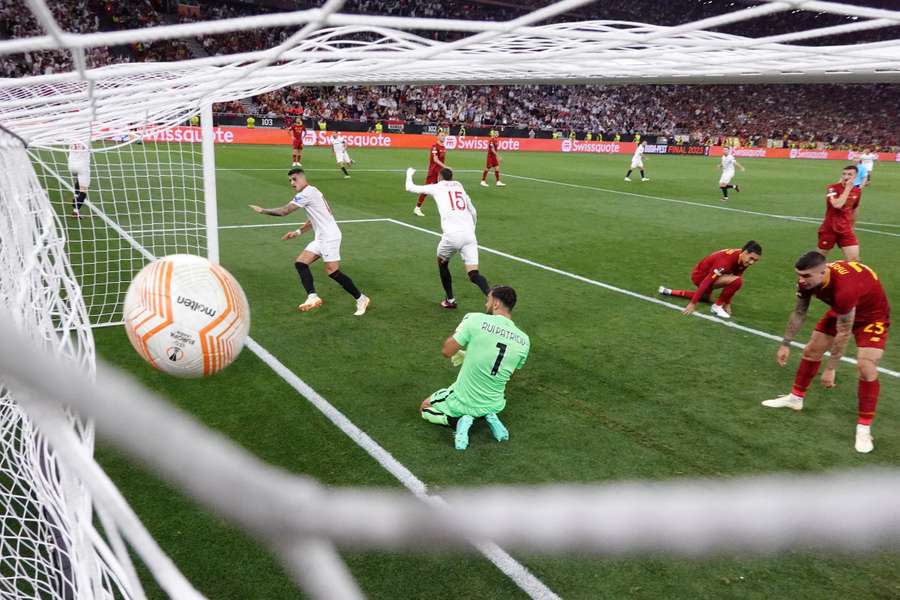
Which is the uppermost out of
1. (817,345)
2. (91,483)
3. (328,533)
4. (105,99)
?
(105,99)

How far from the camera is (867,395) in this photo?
5.34 metres

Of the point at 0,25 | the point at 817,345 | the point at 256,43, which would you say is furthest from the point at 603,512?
the point at 256,43

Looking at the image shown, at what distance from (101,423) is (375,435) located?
15.3 ft

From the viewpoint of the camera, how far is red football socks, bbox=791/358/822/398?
19.3 ft

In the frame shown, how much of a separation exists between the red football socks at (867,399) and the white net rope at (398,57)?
97.3 inches

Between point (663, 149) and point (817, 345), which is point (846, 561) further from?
point (663, 149)

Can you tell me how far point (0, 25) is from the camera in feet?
96.9

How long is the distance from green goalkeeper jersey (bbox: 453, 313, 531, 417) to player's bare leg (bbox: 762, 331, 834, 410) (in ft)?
9.13

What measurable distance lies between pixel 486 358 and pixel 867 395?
3.25m

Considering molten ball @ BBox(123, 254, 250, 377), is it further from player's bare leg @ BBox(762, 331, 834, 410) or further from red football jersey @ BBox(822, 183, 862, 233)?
red football jersey @ BBox(822, 183, 862, 233)

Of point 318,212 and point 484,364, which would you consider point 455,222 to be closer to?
point 318,212

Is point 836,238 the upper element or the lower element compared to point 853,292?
lower

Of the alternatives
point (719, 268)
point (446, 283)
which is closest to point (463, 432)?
point (446, 283)

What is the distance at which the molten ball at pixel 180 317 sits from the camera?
3865 mm
